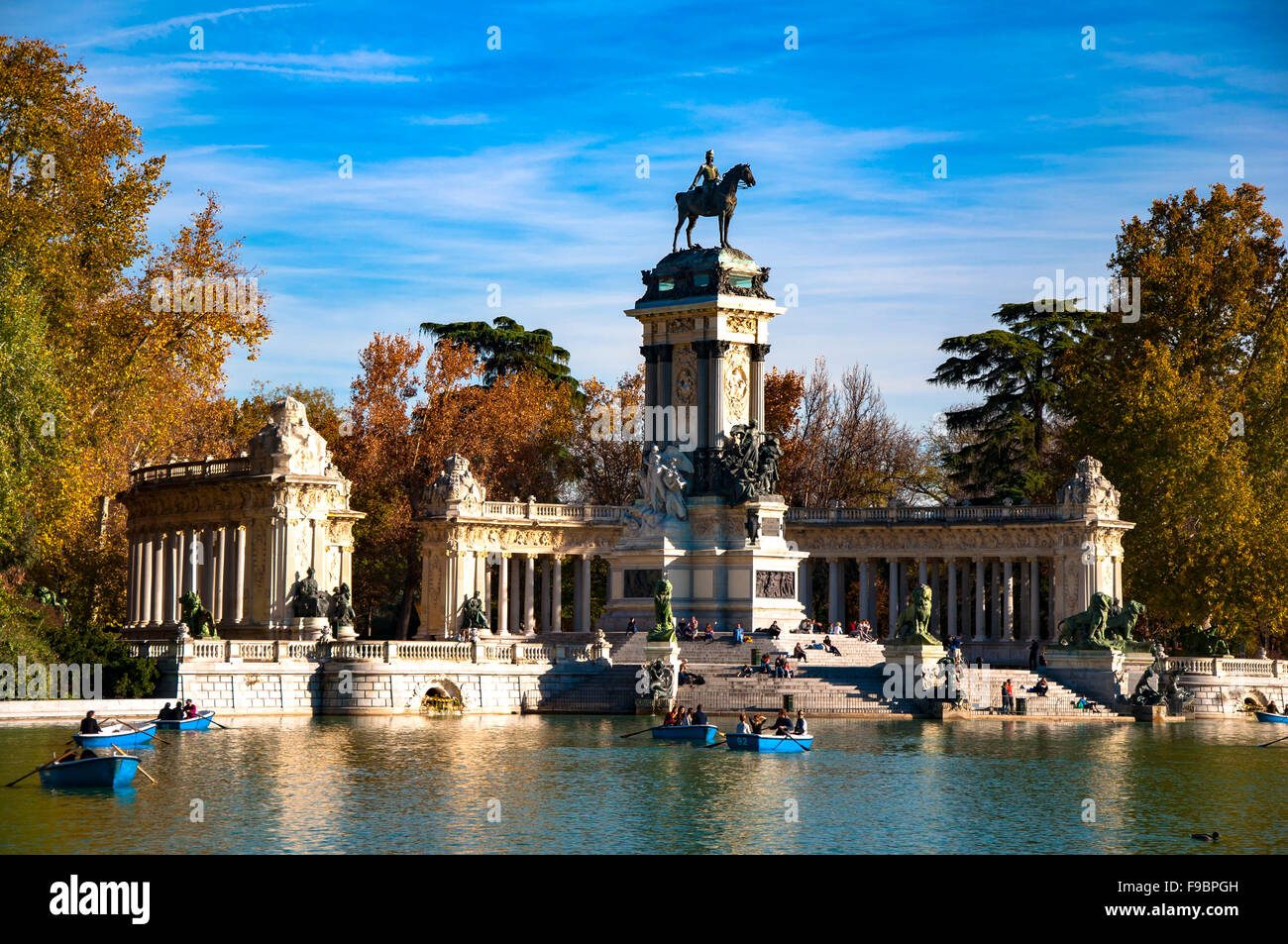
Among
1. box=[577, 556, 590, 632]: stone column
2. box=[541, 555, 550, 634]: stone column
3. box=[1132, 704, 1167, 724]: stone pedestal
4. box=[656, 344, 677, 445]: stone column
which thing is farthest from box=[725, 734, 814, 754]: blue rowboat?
box=[541, 555, 550, 634]: stone column

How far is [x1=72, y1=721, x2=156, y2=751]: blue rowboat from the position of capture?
3562 centimetres

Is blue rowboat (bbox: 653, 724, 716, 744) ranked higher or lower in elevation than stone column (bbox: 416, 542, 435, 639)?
lower

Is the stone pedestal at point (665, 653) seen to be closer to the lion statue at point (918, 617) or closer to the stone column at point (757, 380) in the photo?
the lion statue at point (918, 617)

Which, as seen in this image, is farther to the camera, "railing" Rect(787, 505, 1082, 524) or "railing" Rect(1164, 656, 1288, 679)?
"railing" Rect(787, 505, 1082, 524)

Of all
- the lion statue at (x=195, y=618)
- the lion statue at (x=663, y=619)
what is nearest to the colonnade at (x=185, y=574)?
Result: the lion statue at (x=195, y=618)

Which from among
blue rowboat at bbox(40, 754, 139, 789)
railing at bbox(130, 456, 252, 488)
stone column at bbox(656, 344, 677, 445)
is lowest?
blue rowboat at bbox(40, 754, 139, 789)

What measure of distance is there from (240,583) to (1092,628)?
3038 centimetres

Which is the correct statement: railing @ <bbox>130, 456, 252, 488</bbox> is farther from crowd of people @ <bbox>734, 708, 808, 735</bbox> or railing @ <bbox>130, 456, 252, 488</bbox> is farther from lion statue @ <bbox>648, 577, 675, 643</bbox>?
crowd of people @ <bbox>734, 708, 808, 735</bbox>

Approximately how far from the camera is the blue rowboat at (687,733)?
46469 millimetres

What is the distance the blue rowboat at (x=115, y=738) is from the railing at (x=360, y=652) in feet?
28.9

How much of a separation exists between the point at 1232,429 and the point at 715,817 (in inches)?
1828

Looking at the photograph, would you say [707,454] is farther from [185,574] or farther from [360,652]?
[185,574]

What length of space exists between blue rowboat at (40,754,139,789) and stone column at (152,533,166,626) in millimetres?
37143
